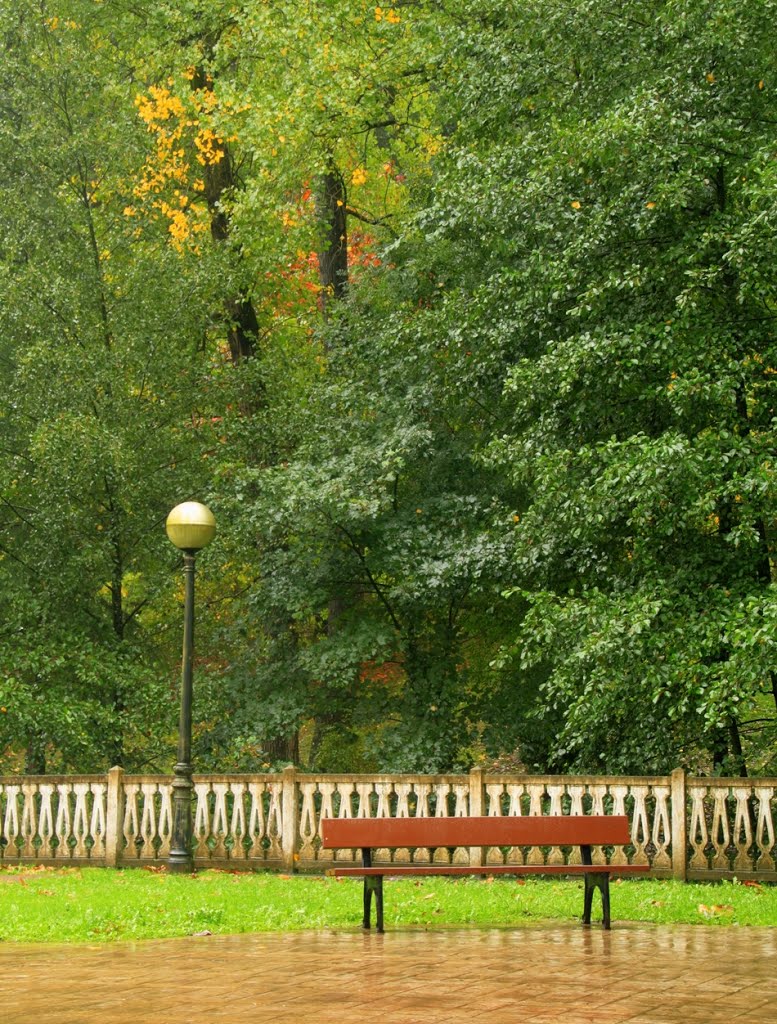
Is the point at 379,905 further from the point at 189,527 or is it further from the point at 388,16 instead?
the point at 388,16

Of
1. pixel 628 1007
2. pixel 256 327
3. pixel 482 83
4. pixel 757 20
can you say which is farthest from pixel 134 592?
pixel 628 1007

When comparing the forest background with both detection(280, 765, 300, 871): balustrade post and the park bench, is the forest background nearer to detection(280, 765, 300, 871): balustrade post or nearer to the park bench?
detection(280, 765, 300, 871): balustrade post

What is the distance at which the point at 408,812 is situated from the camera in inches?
596

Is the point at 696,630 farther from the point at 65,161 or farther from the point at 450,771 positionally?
the point at 65,161

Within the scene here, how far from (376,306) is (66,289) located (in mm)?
4751

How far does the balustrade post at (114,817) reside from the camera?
15492 mm

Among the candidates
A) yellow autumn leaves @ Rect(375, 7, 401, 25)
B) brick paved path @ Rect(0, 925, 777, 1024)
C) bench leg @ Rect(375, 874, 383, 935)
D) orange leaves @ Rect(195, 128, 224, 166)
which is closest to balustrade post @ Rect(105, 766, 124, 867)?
bench leg @ Rect(375, 874, 383, 935)

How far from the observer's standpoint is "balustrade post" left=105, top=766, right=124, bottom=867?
1549cm

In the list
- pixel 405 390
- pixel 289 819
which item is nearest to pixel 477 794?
pixel 289 819

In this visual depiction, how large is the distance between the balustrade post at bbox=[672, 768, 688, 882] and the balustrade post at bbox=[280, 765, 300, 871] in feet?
12.8

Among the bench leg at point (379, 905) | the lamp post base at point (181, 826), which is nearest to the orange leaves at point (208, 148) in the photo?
the lamp post base at point (181, 826)

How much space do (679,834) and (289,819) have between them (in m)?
4.01

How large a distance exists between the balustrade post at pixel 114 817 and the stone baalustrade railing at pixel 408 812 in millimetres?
15

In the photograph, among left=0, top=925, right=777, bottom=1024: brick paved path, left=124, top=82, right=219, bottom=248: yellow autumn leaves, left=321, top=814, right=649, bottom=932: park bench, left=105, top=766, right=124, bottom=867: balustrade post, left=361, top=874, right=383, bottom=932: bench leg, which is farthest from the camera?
left=124, top=82, right=219, bottom=248: yellow autumn leaves
